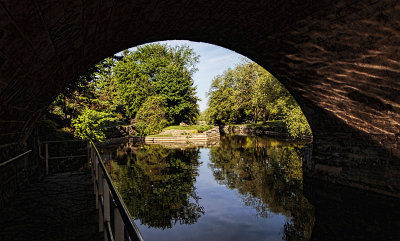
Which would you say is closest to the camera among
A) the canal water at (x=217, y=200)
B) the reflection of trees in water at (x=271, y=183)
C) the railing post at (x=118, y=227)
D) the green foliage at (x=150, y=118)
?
the railing post at (x=118, y=227)

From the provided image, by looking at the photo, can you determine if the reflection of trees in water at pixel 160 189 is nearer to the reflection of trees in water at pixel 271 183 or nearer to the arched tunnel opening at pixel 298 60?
the reflection of trees in water at pixel 271 183

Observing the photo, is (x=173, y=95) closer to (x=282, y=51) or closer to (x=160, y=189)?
(x=160, y=189)

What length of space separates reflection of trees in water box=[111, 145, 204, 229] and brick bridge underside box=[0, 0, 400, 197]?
4.42 m

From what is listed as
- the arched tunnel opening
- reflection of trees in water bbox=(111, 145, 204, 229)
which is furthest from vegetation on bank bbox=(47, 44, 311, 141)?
the arched tunnel opening

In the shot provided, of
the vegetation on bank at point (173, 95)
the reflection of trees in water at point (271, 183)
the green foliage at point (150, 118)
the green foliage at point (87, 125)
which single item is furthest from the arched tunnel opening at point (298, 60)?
the green foliage at point (150, 118)

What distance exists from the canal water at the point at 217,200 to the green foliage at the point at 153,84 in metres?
19.7

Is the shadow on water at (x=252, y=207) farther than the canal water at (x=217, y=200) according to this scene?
No

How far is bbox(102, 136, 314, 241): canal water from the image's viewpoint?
242 inches

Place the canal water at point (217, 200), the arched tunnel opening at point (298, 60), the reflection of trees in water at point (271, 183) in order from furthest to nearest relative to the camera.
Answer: the reflection of trees in water at point (271, 183), the canal water at point (217, 200), the arched tunnel opening at point (298, 60)

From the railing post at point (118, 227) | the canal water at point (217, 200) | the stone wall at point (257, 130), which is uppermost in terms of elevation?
the railing post at point (118, 227)

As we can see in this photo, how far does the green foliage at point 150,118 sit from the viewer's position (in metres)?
27.7

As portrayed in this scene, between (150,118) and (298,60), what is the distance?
75.4 ft

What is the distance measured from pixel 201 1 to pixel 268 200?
7.05 metres

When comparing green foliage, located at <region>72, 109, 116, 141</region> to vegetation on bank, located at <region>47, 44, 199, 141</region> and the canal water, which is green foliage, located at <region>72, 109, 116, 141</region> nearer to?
the canal water
